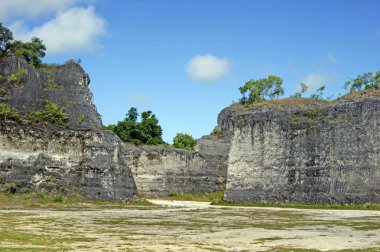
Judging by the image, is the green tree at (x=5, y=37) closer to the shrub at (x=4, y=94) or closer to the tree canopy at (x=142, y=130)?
the shrub at (x=4, y=94)

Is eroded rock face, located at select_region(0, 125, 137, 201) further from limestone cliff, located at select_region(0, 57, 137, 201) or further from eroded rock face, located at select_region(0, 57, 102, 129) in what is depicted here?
eroded rock face, located at select_region(0, 57, 102, 129)

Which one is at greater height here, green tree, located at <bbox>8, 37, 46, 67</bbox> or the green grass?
green tree, located at <bbox>8, 37, 46, 67</bbox>

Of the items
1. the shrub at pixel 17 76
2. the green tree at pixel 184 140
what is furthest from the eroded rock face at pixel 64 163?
the green tree at pixel 184 140

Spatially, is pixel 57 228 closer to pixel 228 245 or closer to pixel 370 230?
pixel 228 245

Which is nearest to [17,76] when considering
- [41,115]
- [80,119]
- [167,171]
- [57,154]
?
[41,115]

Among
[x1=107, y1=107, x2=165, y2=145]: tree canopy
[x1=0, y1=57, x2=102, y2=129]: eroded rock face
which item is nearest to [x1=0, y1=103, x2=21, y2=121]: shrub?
[x1=0, y1=57, x2=102, y2=129]: eroded rock face

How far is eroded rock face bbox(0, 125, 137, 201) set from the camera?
123 ft

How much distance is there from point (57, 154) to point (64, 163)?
91 cm

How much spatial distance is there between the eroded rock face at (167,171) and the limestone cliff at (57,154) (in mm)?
8232

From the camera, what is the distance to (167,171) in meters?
51.9

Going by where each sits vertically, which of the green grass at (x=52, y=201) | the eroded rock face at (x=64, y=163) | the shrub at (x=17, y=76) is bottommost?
the green grass at (x=52, y=201)

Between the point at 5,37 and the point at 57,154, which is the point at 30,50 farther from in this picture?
the point at 57,154

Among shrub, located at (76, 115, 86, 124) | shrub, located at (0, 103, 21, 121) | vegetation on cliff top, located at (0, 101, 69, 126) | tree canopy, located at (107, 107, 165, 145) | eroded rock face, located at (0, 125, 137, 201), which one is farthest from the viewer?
tree canopy, located at (107, 107, 165, 145)

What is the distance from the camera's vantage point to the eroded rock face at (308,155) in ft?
116
